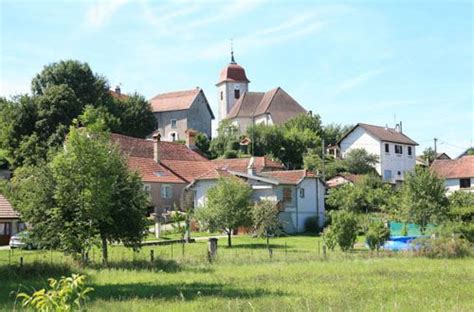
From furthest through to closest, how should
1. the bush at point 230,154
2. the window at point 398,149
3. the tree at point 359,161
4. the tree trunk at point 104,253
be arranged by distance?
1. the window at point 398,149
2. the bush at point 230,154
3. the tree at point 359,161
4. the tree trunk at point 104,253

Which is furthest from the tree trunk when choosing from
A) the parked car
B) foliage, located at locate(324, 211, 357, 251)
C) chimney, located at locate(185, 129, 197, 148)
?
chimney, located at locate(185, 129, 197, 148)

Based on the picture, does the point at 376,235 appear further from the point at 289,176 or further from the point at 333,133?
the point at 333,133

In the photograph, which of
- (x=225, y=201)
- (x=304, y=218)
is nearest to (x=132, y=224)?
(x=225, y=201)

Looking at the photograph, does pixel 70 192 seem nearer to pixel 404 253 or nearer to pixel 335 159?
pixel 404 253

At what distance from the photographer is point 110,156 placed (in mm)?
28844

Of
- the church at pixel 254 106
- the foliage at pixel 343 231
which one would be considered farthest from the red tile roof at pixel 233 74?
the foliage at pixel 343 231

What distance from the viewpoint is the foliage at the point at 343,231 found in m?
32.4

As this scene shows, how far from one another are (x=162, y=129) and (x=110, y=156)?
6646 cm

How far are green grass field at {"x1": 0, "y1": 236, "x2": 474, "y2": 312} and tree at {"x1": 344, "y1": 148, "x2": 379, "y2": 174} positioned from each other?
44.0 meters

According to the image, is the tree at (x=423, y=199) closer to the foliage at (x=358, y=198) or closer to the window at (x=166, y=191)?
the foliage at (x=358, y=198)

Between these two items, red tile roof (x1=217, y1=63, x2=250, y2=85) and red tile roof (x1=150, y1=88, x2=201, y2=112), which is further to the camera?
red tile roof (x1=217, y1=63, x2=250, y2=85)

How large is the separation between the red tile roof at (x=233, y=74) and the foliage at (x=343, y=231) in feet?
266

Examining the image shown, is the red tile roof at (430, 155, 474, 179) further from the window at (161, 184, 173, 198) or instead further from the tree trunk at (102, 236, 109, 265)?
the tree trunk at (102, 236, 109, 265)

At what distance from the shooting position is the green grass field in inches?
557
